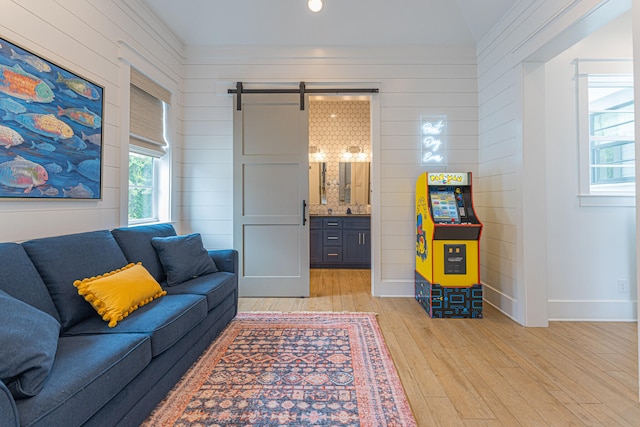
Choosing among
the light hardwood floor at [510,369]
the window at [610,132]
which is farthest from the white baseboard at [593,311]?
the window at [610,132]

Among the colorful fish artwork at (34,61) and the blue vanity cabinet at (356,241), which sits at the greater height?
the colorful fish artwork at (34,61)

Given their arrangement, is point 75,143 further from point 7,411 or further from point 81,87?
point 7,411

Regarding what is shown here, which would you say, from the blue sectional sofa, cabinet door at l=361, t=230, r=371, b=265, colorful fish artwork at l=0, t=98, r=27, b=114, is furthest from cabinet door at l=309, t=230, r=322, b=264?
colorful fish artwork at l=0, t=98, r=27, b=114

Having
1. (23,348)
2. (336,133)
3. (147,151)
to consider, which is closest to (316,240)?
(336,133)

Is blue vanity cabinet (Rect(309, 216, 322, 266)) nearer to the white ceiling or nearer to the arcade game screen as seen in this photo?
the arcade game screen

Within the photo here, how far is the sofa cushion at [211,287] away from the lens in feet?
7.38

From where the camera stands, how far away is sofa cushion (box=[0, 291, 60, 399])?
3.36 feet

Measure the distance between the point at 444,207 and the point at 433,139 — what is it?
1.04 metres

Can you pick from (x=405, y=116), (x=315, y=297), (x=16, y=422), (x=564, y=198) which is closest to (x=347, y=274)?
(x=315, y=297)

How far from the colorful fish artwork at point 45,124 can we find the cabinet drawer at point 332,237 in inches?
153

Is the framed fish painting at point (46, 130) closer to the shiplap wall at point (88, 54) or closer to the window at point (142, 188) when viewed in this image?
the shiplap wall at point (88, 54)

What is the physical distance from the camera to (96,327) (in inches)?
63.8

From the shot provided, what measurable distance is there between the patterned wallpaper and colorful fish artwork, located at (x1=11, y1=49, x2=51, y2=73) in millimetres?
4220

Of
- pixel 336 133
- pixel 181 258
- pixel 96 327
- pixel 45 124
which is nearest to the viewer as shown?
pixel 96 327
